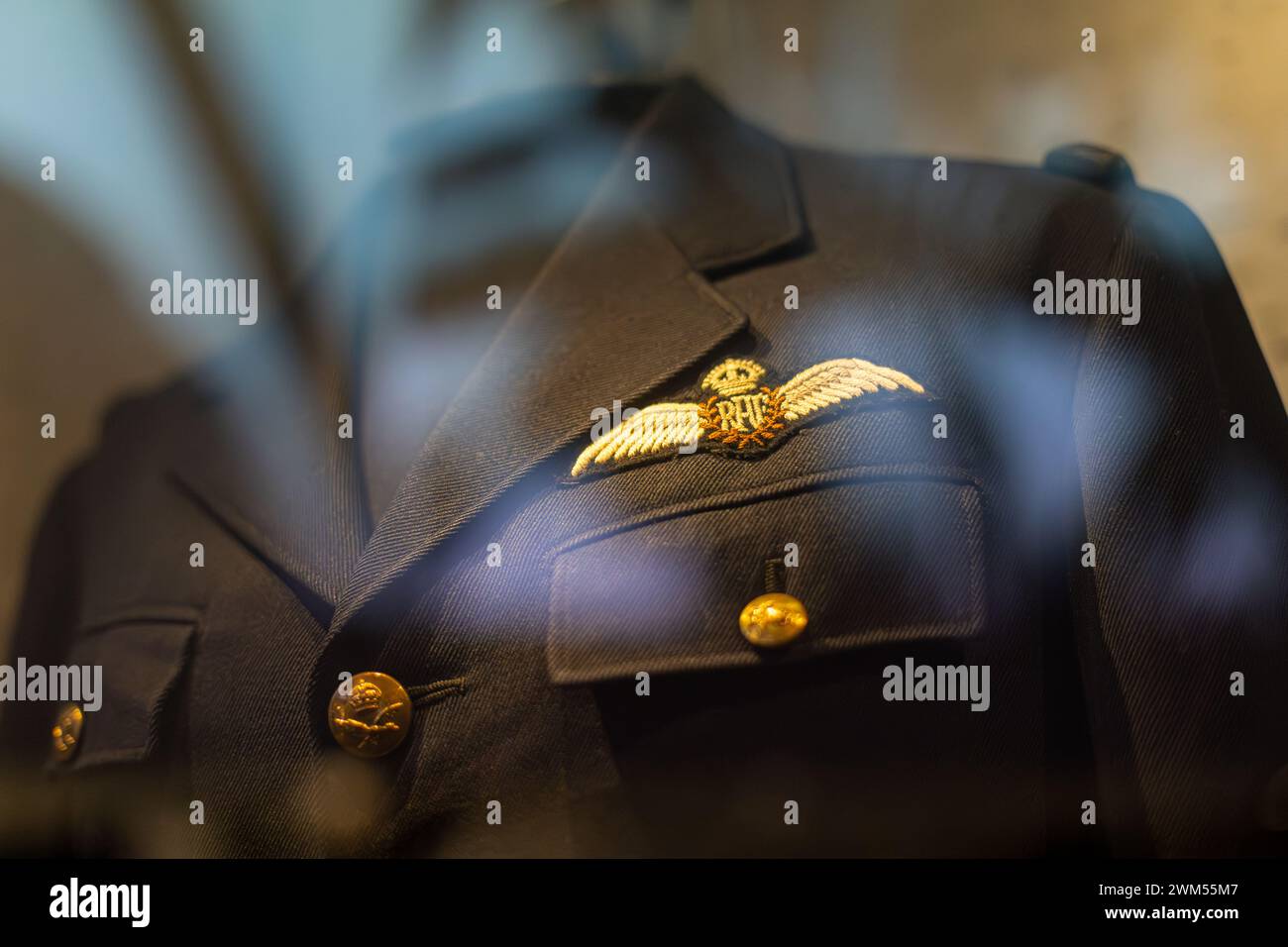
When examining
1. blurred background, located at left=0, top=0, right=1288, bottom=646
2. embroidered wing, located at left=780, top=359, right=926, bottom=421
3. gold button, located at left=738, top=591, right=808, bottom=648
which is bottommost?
gold button, located at left=738, top=591, right=808, bottom=648

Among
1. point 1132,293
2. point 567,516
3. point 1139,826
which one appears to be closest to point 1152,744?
point 1139,826

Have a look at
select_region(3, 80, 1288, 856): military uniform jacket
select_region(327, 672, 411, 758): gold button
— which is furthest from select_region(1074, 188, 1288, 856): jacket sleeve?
select_region(327, 672, 411, 758): gold button

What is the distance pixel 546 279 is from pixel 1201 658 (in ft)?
1.91

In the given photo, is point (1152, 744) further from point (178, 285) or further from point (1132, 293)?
point (178, 285)

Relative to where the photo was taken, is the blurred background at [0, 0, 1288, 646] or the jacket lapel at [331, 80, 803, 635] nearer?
the jacket lapel at [331, 80, 803, 635]

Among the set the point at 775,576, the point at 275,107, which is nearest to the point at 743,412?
the point at 775,576

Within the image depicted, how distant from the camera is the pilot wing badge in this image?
0.75 meters

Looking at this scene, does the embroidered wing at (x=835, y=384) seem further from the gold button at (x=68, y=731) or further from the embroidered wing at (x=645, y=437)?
the gold button at (x=68, y=731)

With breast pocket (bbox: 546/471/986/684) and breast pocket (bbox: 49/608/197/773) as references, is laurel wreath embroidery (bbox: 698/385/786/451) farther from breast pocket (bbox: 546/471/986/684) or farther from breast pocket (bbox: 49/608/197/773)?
breast pocket (bbox: 49/608/197/773)

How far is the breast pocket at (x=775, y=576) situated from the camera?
71cm

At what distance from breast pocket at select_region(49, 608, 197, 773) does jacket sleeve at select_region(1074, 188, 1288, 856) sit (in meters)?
0.72

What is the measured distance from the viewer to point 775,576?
2.34ft

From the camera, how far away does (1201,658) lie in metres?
0.71

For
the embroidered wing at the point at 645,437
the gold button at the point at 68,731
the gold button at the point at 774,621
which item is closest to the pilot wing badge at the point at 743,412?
the embroidered wing at the point at 645,437
